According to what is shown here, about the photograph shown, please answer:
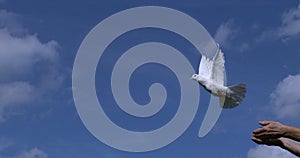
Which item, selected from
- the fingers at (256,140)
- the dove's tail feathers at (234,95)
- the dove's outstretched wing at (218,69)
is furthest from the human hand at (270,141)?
the dove's outstretched wing at (218,69)

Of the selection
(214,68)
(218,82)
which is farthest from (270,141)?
(214,68)

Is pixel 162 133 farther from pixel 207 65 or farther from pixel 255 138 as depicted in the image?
pixel 255 138

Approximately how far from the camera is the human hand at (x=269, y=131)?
520cm

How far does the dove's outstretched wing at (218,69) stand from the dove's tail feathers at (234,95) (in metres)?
0.54

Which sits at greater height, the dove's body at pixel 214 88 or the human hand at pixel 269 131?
the dove's body at pixel 214 88

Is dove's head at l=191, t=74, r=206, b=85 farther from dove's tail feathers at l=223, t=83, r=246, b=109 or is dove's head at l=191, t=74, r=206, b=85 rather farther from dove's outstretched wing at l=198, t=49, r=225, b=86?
dove's tail feathers at l=223, t=83, r=246, b=109

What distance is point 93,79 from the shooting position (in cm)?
1057

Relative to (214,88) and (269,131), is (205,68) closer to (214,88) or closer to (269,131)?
(214,88)

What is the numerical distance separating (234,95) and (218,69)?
1381 millimetres

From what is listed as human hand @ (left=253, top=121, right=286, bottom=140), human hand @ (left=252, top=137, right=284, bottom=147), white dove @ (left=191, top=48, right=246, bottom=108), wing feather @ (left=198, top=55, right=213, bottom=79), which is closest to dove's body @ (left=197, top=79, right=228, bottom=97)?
white dove @ (left=191, top=48, right=246, bottom=108)

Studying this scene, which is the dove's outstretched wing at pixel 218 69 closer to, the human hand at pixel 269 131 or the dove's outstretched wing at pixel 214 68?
the dove's outstretched wing at pixel 214 68

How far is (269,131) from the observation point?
5.28 m

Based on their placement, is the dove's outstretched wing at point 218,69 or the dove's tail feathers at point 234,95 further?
the dove's outstretched wing at point 218,69

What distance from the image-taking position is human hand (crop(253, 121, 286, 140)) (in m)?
5.20
